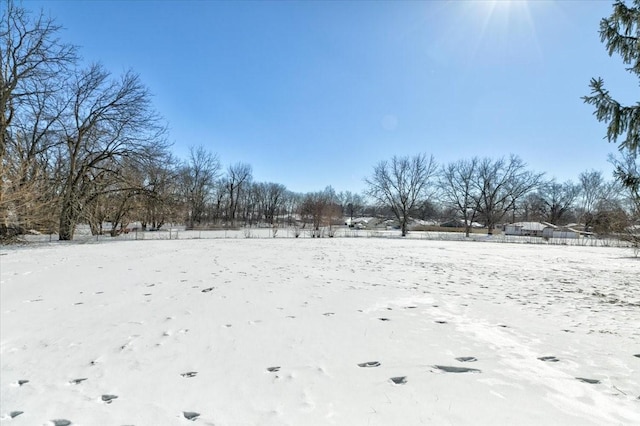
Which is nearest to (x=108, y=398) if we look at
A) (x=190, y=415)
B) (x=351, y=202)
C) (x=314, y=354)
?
(x=190, y=415)

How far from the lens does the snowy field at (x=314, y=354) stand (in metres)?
2.56

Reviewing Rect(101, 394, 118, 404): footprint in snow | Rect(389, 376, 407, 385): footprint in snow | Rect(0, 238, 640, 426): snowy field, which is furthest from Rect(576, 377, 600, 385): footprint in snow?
Rect(101, 394, 118, 404): footprint in snow

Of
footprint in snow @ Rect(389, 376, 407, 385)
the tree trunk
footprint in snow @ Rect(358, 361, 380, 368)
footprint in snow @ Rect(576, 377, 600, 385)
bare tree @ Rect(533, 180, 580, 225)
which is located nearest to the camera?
footprint in snow @ Rect(576, 377, 600, 385)

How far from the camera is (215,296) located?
20.4 feet

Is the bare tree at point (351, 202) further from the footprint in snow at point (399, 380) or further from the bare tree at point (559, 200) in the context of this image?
the footprint in snow at point (399, 380)

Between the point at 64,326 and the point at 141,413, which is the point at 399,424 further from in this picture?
the point at 64,326

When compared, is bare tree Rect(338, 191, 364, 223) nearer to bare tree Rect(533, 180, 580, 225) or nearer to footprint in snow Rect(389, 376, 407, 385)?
bare tree Rect(533, 180, 580, 225)

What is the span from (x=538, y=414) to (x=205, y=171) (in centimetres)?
5561

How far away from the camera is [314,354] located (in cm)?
364

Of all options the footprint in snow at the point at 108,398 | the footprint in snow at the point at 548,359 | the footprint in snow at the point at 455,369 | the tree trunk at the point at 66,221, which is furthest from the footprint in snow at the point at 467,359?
the tree trunk at the point at 66,221

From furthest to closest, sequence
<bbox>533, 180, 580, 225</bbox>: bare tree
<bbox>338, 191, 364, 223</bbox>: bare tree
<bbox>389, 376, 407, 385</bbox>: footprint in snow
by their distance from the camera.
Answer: <bbox>338, 191, 364, 223</bbox>: bare tree → <bbox>533, 180, 580, 225</bbox>: bare tree → <bbox>389, 376, 407, 385</bbox>: footprint in snow

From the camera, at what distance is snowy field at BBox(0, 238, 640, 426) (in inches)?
101

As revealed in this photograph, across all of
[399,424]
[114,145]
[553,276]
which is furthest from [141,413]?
[114,145]

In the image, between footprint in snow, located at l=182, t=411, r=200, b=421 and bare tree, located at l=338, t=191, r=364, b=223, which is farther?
bare tree, located at l=338, t=191, r=364, b=223
